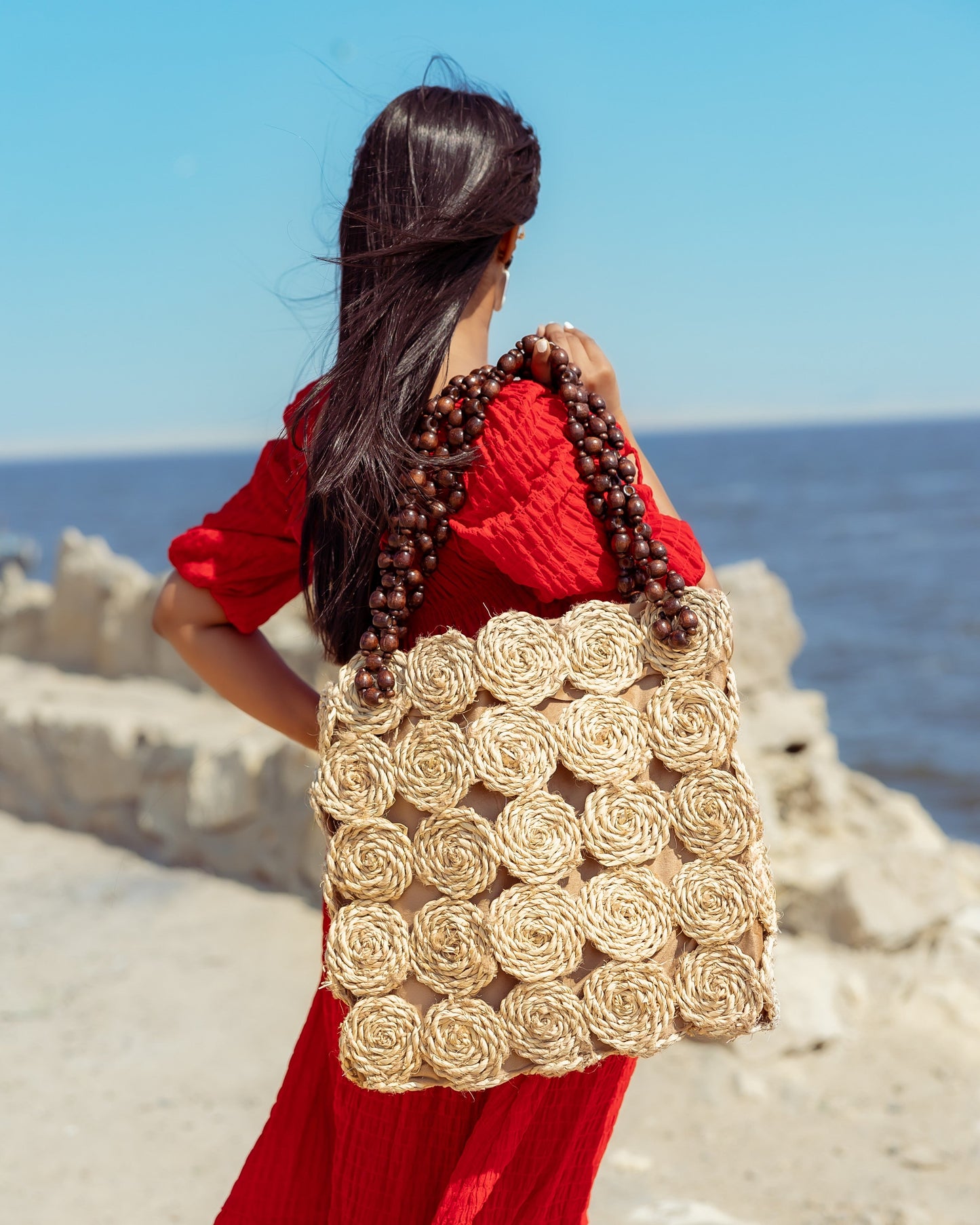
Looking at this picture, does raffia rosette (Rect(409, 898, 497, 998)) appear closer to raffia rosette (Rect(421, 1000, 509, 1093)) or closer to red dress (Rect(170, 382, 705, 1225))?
raffia rosette (Rect(421, 1000, 509, 1093))

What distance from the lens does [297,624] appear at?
215 inches

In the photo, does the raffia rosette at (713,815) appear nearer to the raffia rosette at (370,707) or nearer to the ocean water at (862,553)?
the raffia rosette at (370,707)

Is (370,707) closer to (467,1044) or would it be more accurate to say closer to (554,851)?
(554,851)

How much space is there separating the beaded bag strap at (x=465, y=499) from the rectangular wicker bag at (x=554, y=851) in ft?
0.09

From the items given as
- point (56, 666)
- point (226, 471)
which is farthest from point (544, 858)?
point (226, 471)

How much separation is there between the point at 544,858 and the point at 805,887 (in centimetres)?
278

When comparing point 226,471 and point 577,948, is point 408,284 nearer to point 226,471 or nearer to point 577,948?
point 577,948

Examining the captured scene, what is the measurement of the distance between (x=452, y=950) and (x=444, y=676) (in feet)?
1.09

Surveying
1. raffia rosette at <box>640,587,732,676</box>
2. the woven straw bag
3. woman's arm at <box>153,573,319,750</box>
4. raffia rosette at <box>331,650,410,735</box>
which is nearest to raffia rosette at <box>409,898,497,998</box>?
the woven straw bag

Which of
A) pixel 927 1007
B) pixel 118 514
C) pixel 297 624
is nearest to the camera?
pixel 927 1007

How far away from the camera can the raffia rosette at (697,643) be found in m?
1.34

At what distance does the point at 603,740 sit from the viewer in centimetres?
135

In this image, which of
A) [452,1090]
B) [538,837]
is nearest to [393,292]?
[538,837]

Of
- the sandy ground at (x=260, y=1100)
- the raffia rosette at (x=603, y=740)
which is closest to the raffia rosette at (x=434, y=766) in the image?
the raffia rosette at (x=603, y=740)
